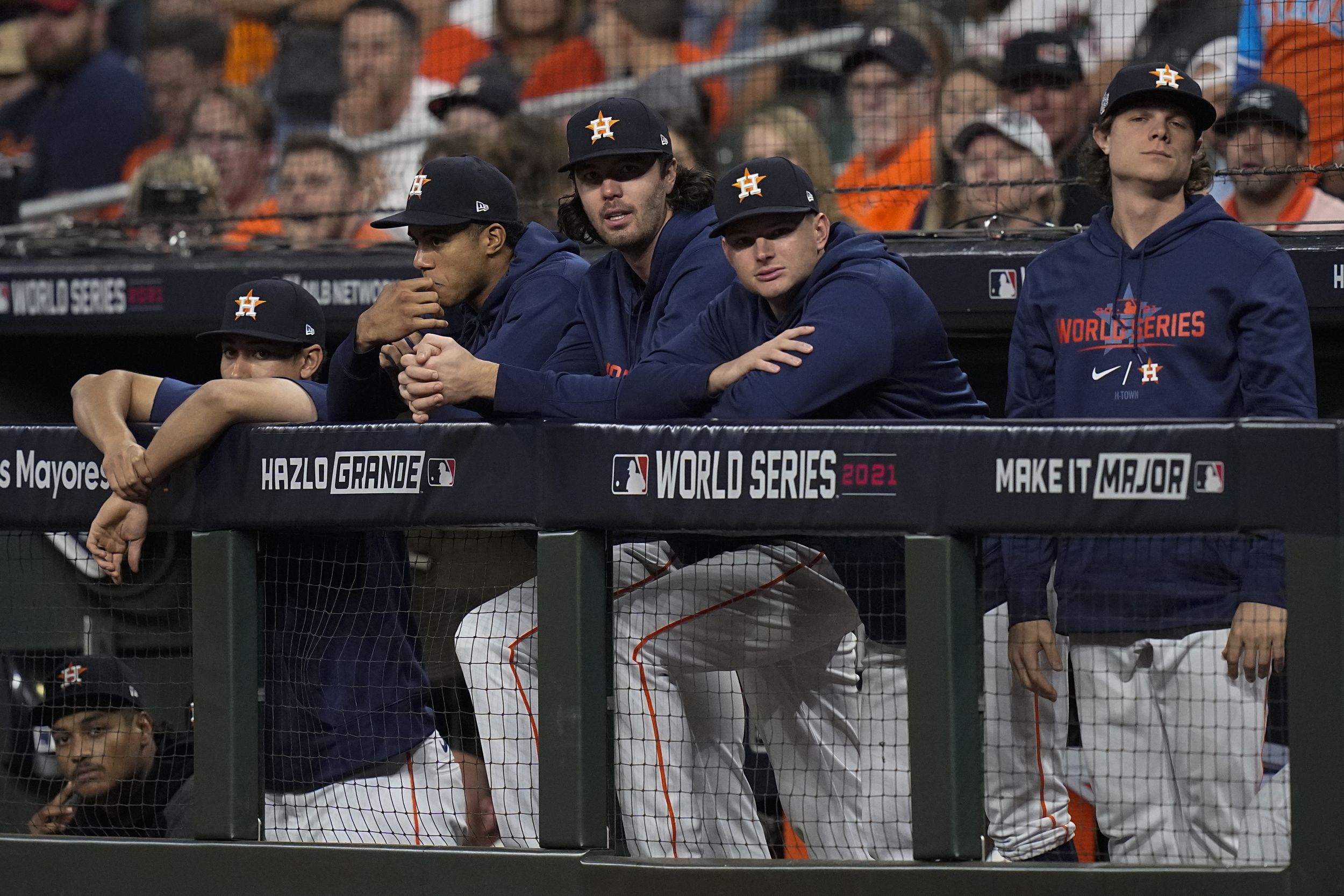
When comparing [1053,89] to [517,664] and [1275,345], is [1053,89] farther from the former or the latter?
[517,664]

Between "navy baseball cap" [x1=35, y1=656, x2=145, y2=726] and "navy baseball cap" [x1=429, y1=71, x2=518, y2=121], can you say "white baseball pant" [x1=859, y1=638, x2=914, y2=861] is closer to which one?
"navy baseball cap" [x1=35, y1=656, x2=145, y2=726]

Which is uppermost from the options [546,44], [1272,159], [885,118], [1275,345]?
[546,44]

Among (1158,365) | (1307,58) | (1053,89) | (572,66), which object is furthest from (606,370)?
(572,66)

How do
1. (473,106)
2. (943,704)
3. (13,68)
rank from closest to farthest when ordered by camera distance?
(943,704), (473,106), (13,68)

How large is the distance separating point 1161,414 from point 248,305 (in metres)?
1.91

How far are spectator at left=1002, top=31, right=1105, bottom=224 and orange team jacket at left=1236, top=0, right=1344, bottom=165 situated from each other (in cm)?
48

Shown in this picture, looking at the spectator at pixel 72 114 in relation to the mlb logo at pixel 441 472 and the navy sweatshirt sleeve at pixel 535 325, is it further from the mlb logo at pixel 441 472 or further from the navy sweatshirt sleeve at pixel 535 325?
the mlb logo at pixel 441 472

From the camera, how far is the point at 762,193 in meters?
3.09

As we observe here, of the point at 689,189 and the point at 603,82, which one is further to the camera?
the point at 603,82

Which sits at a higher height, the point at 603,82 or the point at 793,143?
the point at 603,82

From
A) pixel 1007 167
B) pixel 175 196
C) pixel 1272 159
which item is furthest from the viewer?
pixel 175 196

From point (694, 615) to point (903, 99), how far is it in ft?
9.40

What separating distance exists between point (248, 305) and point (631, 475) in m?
1.19

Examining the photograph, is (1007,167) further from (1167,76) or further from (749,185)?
(749,185)
